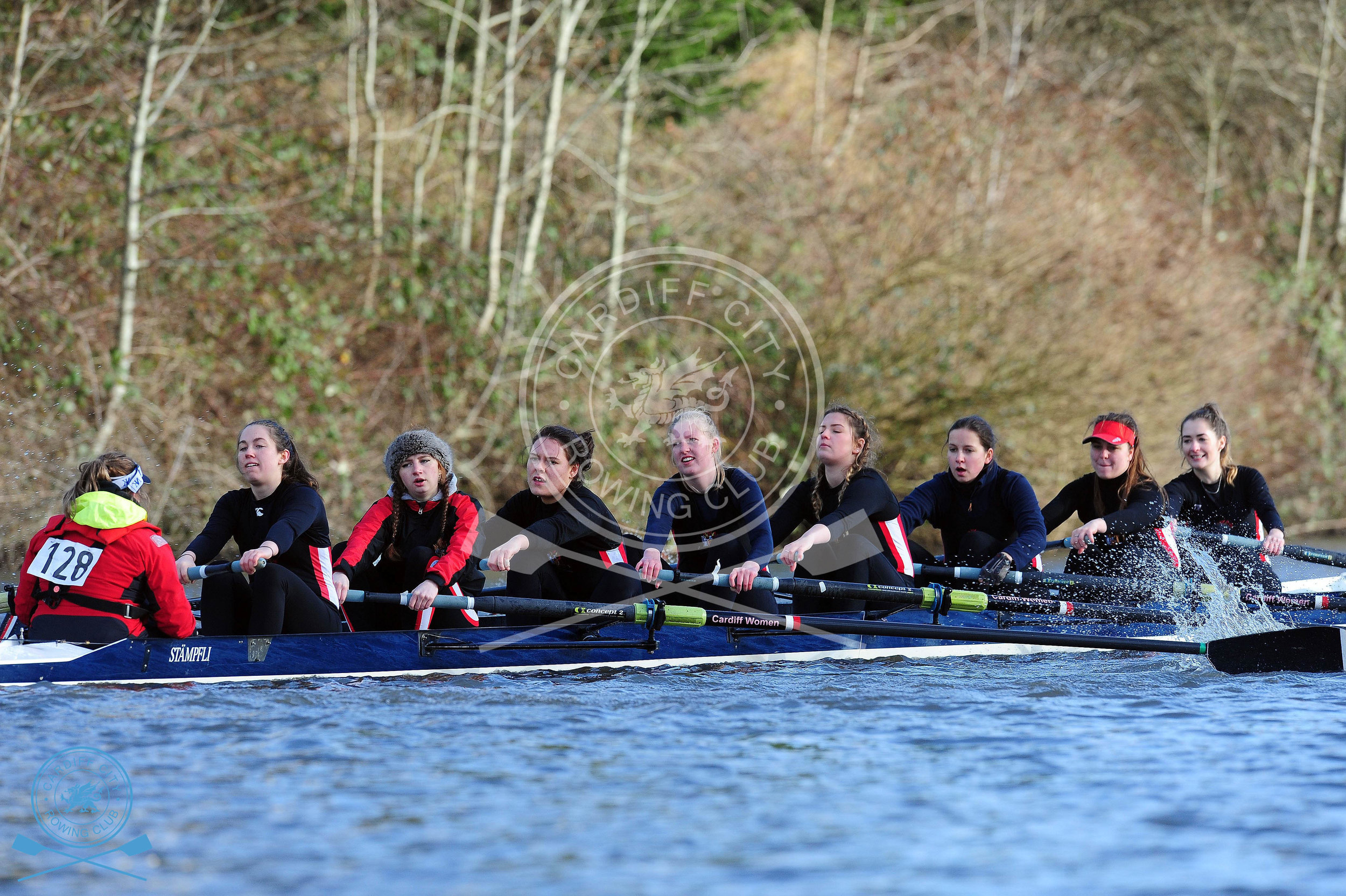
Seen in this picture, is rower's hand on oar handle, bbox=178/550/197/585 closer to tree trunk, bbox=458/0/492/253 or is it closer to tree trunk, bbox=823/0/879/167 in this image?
tree trunk, bbox=458/0/492/253

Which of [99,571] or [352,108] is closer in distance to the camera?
[99,571]

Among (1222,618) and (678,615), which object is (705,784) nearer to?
(678,615)

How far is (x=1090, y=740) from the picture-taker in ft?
17.6

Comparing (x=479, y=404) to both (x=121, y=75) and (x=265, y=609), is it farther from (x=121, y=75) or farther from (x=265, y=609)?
(x=265, y=609)

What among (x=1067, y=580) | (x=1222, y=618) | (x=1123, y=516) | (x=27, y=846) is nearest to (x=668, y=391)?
(x=1123, y=516)

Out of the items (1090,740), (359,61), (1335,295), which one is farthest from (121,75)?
(1335,295)

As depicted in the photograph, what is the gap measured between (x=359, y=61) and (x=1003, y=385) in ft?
24.6

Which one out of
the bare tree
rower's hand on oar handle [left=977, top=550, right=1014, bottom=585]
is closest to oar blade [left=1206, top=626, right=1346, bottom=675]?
rower's hand on oar handle [left=977, top=550, right=1014, bottom=585]

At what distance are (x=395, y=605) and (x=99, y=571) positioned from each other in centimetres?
156

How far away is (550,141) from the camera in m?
12.9

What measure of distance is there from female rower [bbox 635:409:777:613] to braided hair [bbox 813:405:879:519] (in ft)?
1.41

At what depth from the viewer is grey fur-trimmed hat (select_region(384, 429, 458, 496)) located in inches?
259

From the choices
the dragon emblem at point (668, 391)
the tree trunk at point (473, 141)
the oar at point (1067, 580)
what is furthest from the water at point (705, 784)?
the tree trunk at point (473, 141)

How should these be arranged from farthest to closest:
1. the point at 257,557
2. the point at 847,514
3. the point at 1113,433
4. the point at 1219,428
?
the point at 1219,428 → the point at 1113,433 → the point at 847,514 → the point at 257,557
